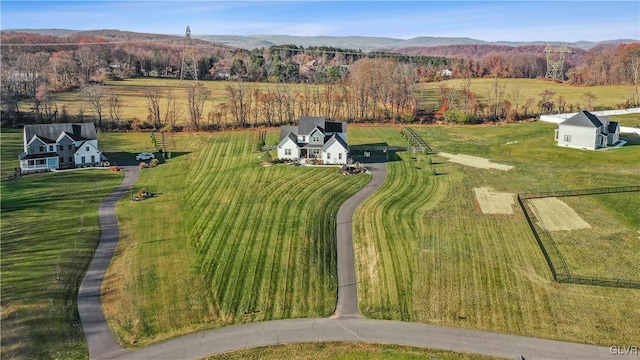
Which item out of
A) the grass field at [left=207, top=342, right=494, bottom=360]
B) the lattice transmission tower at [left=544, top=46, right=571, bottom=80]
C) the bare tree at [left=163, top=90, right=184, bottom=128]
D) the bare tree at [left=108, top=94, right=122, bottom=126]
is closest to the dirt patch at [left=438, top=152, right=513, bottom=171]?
the grass field at [left=207, top=342, right=494, bottom=360]

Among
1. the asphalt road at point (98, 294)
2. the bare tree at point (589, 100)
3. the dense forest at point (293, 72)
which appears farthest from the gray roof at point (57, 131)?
the bare tree at point (589, 100)

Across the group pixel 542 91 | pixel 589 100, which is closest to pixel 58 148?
pixel 589 100

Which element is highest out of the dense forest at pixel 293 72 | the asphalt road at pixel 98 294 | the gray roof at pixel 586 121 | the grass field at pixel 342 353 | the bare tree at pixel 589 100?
the dense forest at pixel 293 72

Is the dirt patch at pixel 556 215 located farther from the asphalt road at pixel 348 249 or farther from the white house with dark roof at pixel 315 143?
the white house with dark roof at pixel 315 143

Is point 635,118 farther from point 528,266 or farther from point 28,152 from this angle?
point 28,152

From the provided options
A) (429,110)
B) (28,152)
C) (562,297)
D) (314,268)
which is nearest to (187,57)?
(429,110)

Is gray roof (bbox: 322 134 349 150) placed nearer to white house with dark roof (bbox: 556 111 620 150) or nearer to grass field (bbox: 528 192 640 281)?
grass field (bbox: 528 192 640 281)
